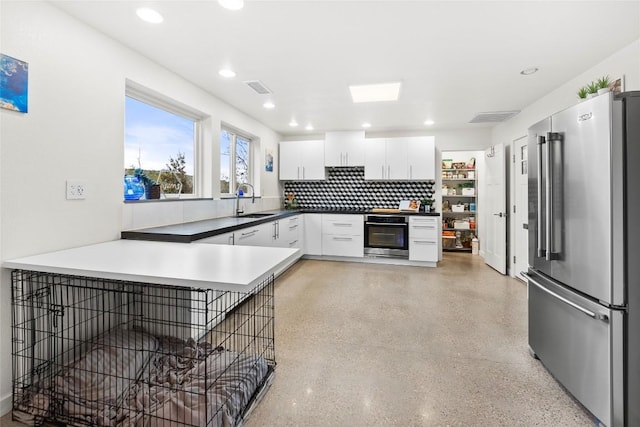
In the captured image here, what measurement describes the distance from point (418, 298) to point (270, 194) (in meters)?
3.13

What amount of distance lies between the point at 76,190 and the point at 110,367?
1145mm

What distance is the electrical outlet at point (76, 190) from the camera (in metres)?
1.99

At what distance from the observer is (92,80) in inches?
84.9

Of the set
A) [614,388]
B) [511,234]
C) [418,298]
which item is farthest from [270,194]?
[614,388]

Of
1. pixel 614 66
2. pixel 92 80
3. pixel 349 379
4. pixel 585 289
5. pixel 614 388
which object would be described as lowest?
pixel 349 379

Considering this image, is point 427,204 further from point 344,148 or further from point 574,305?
point 574,305

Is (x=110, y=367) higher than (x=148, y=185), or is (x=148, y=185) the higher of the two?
(x=148, y=185)

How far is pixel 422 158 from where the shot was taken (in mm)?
5234

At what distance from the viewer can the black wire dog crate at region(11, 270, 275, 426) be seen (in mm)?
1572

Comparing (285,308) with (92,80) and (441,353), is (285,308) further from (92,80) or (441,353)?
(92,80)

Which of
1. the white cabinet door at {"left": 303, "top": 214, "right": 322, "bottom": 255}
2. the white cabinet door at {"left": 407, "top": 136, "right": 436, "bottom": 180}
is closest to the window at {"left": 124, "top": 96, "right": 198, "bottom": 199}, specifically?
the white cabinet door at {"left": 303, "top": 214, "right": 322, "bottom": 255}

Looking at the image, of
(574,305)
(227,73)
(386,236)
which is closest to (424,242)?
(386,236)

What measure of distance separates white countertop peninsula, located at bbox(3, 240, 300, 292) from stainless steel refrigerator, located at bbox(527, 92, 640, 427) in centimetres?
159

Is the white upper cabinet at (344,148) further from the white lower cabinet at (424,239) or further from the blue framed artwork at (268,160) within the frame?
the white lower cabinet at (424,239)
